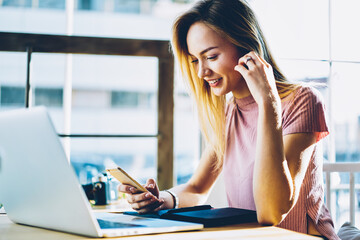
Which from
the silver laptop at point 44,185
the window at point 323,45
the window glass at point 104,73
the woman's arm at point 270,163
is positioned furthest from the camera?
the window glass at point 104,73

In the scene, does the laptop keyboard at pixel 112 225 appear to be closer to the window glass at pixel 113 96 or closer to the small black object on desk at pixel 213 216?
the small black object on desk at pixel 213 216

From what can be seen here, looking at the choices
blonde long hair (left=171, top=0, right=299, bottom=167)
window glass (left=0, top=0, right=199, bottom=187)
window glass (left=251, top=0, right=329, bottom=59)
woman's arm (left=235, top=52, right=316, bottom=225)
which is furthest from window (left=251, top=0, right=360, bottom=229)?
window glass (left=0, top=0, right=199, bottom=187)

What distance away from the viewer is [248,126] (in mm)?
1471

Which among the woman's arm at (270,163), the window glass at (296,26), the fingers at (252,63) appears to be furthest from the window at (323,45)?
the woman's arm at (270,163)

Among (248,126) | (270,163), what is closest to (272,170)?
(270,163)

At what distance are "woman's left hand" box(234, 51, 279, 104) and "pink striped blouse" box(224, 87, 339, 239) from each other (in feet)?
0.62

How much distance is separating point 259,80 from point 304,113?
0.23 metres

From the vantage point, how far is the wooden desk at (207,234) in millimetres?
792

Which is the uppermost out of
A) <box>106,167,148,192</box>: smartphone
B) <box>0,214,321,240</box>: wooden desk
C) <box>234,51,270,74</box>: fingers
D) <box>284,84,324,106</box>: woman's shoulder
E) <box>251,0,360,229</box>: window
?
<box>251,0,360,229</box>: window

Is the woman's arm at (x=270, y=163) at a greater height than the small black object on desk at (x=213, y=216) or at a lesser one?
greater

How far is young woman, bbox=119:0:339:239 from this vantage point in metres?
1.06

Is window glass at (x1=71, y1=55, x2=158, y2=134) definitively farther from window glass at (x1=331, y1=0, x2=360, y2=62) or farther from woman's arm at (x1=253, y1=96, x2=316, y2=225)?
woman's arm at (x1=253, y1=96, x2=316, y2=225)

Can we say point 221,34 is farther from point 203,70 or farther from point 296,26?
point 296,26

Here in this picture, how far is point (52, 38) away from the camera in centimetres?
221
